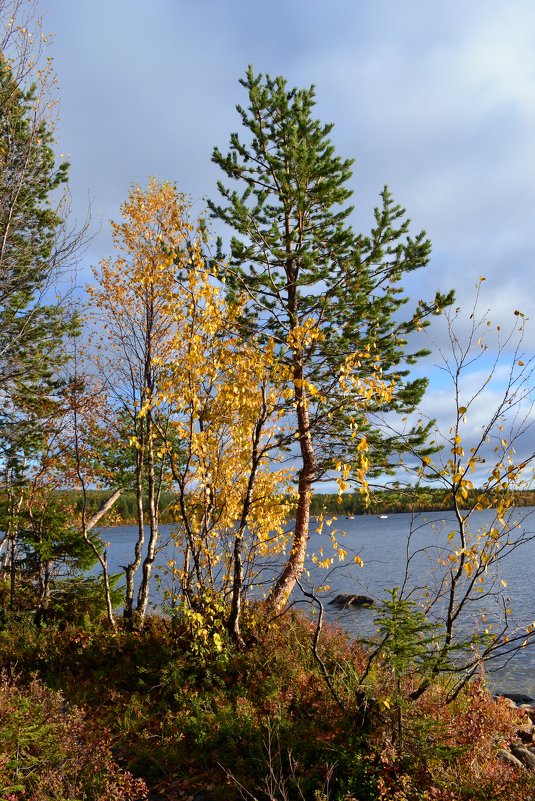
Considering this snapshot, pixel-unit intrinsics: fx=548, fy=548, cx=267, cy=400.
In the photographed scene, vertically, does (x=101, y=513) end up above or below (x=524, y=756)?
above

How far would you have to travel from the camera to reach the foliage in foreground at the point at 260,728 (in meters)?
4.43

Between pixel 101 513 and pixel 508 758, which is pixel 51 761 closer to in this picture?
pixel 508 758

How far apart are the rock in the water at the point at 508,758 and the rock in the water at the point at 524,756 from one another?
0.10 meters

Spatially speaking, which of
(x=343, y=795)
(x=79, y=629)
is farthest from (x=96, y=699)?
(x=343, y=795)

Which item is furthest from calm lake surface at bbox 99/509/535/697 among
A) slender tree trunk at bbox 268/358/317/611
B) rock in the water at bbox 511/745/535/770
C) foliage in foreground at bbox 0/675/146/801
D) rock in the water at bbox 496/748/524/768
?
foliage in foreground at bbox 0/675/146/801

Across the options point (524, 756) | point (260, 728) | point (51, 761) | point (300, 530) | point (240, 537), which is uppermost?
point (240, 537)

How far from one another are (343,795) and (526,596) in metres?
15.9

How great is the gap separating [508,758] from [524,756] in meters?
0.37

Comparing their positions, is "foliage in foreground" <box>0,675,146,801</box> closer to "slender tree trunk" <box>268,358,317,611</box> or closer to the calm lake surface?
the calm lake surface

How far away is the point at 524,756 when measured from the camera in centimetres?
536

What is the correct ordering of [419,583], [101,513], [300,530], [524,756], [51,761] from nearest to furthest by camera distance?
1. [51,761]
2. [524,756]
3. [300,530]
4. [101,513]
5. [419,583]

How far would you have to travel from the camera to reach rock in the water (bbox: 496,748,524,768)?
504 cm

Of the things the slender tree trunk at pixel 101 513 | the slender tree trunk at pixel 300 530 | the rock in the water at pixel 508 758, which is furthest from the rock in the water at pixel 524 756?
the slender tree trunk at pixel 101 513

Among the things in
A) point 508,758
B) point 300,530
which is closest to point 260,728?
point 508,758
